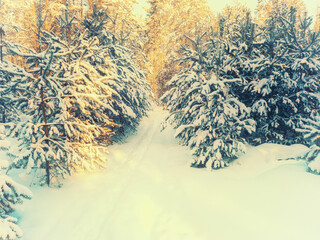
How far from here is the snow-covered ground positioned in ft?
17.2

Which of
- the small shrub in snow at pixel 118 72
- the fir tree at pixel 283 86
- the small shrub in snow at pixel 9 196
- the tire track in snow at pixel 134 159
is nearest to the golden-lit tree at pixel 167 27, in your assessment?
the tire track in snow at pixel 134 159

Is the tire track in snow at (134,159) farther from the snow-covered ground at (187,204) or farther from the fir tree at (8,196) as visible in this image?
the fir tree at (8,196)

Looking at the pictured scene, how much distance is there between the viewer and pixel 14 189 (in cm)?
488

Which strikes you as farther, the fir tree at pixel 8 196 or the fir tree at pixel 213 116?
the fir tree at pixel 213 116

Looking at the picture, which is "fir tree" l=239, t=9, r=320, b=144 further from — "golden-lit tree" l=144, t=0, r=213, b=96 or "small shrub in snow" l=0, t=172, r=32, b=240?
"golden-lit tree" l=144, t=0, r=213, b=96

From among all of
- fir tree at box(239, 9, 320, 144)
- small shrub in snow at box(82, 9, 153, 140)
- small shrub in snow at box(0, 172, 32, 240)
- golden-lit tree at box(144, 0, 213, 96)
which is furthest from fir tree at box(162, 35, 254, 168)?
golden-lit tree at box(144, 0, 213, 96)

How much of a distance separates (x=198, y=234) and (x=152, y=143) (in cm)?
1051

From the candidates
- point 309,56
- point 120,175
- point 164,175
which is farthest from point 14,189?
point 309,56

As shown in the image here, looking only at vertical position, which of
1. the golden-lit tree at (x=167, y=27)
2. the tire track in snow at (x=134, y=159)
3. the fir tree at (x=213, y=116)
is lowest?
the tire track in snow at (x=134, y=159)

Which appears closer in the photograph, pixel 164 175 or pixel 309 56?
pixel 164 175

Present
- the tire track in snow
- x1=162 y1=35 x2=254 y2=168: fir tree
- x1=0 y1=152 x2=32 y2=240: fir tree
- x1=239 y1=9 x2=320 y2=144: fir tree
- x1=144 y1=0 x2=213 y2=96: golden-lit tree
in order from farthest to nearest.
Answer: x1=144 y1=0 x2=213 y2=96: golden-lit tree → x1=239 y1=9 x2=320 y2=144: fir tree → x1=162 y1=35 x2=254 y2=168: fir tree → the tire track in snow → x1=0 y1=152 x2=32 y2=240: fir tree

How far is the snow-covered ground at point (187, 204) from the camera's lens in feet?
17.2

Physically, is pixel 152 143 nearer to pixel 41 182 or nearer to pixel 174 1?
pixel 41 182

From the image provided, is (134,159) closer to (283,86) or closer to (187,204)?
(187,204)
